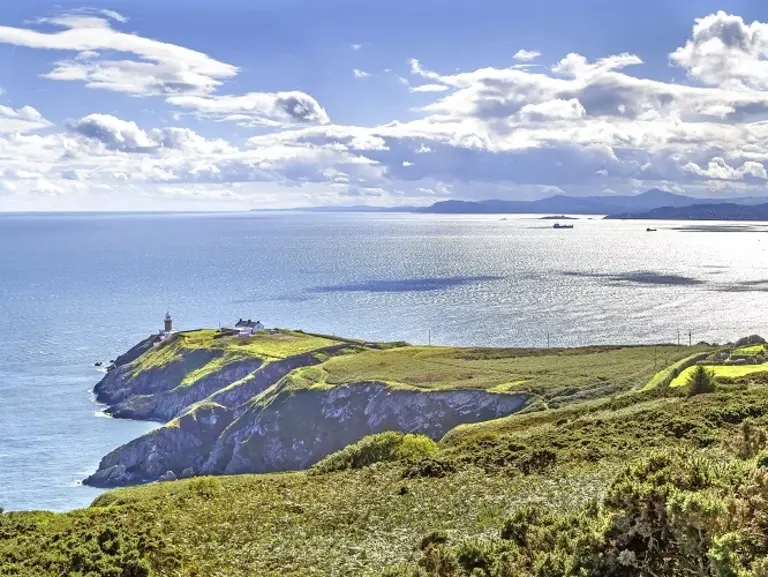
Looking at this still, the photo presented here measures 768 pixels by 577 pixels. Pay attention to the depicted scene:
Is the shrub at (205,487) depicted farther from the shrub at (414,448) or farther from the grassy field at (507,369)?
the grassy field at (507,369)

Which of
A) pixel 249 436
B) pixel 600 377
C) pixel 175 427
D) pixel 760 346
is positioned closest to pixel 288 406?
pixel 249 436

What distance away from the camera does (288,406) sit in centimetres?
11469

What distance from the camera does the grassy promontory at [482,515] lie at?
14.8 meters

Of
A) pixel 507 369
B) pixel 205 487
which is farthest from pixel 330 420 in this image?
pixel 205 487

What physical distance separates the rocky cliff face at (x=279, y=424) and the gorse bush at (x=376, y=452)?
176 feet

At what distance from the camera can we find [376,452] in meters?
47.4

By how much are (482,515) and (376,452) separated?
22492mm

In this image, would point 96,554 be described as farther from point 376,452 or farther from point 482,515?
point 376,452

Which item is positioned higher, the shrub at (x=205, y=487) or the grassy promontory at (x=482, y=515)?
the grassy promontory at (x=482, y=515)

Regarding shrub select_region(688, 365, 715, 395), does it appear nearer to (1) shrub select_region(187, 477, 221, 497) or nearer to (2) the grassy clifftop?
(1) shrub select_region(187, 477, 221, 497)

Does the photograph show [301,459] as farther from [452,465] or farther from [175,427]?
[452,465]

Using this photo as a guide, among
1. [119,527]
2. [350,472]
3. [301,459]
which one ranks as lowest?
[301,459]

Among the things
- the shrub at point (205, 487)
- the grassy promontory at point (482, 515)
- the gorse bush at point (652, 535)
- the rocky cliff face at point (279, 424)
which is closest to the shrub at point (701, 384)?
the grassy promontory at point (482, 515)

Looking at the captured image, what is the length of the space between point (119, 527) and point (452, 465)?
15869 mm
